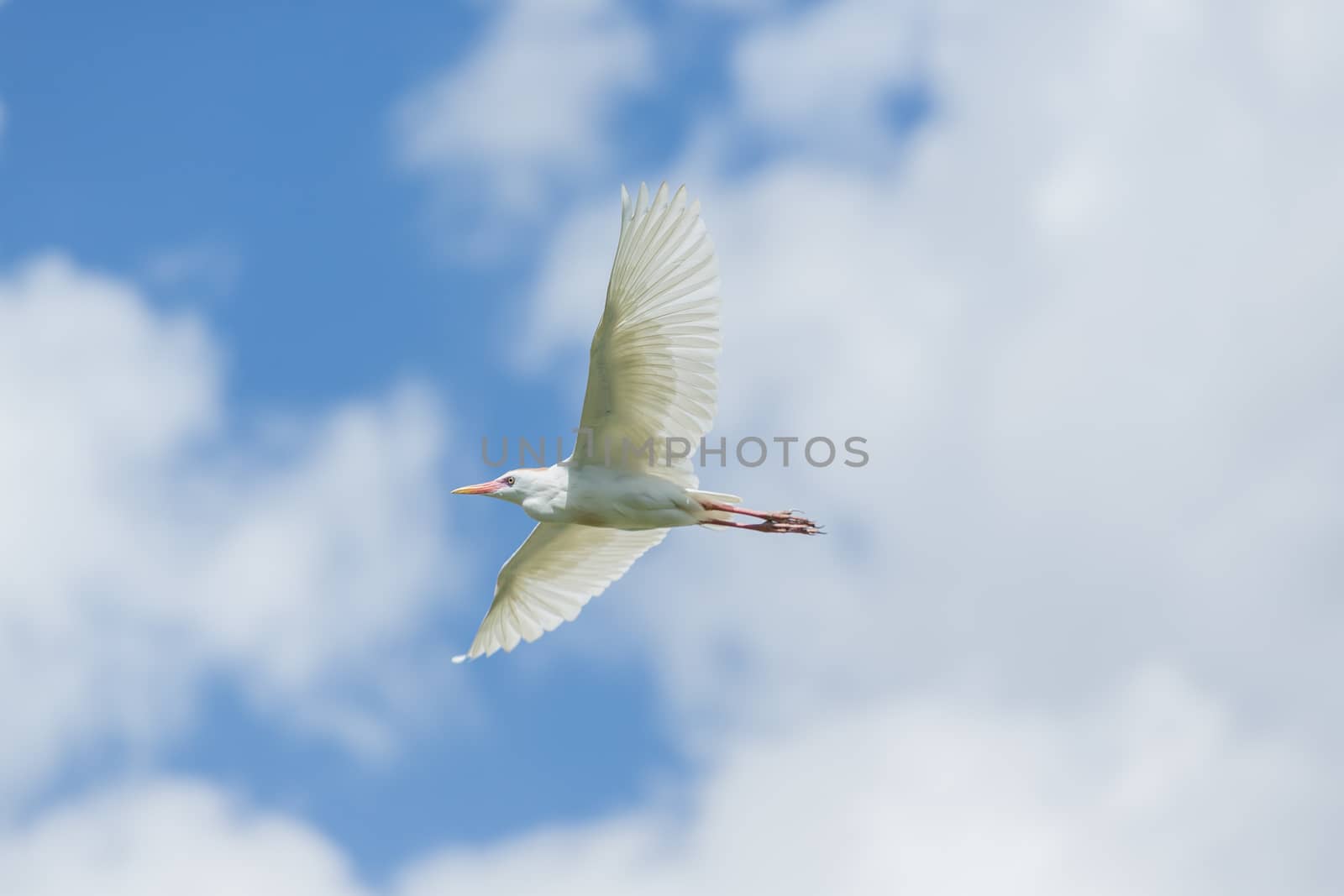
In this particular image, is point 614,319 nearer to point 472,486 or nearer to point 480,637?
point 472,486

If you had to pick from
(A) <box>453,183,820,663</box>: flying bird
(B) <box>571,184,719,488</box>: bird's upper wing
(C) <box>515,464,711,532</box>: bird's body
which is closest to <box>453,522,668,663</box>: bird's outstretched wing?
(A) <box>453,183,820,663</box>: flying bird

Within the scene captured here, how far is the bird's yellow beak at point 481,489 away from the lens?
12898 mm

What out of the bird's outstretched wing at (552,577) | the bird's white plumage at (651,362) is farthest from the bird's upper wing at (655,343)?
the bird's outstretched wing at (552,577)

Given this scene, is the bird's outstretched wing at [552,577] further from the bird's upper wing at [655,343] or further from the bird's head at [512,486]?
the bird's upper wing at [655,343]

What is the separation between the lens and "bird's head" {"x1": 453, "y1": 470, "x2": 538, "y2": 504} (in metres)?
12.6

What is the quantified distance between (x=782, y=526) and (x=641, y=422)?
65.1 inches

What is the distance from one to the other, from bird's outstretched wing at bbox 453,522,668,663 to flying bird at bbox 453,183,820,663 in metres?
0.02

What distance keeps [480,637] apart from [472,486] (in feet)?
7.87

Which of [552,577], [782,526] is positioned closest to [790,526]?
[782,526]

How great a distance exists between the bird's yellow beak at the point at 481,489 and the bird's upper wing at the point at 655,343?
3.51 ft

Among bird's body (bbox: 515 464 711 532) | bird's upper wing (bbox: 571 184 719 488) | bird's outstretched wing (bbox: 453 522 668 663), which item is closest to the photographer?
bird's upper wing (bbox: 571 184 719 488)

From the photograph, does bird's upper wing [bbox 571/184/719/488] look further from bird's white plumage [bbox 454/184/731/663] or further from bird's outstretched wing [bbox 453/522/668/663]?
bird's outstretched wing [bbox 453/522/668/663]

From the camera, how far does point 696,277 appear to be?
1103 centimetres

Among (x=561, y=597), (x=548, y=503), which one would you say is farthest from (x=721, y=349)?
(x=561, y=597)
